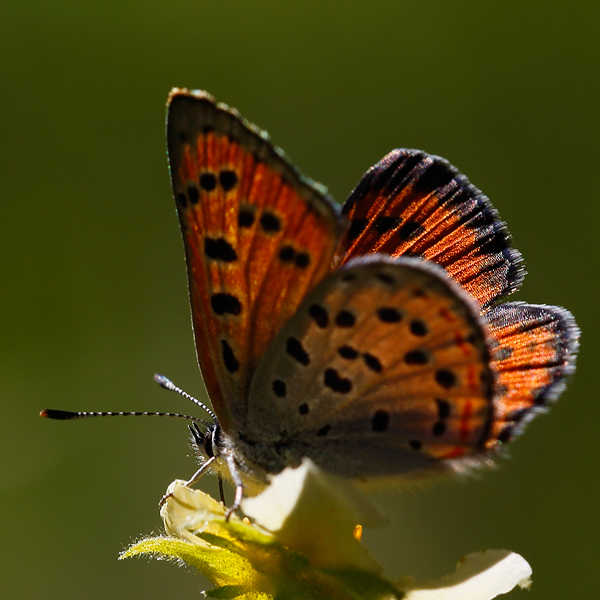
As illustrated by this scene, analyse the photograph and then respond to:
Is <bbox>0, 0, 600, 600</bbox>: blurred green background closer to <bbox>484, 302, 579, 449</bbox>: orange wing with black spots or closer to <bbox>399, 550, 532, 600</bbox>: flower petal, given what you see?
<bbox>484, 302, 579, 449</bbox>: orange wing with black spots

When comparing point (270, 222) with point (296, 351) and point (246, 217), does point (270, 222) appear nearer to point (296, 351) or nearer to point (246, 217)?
point (246, 217)

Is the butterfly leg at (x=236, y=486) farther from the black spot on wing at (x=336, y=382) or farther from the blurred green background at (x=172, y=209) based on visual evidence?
the blurred green background at (x=172, y=209)

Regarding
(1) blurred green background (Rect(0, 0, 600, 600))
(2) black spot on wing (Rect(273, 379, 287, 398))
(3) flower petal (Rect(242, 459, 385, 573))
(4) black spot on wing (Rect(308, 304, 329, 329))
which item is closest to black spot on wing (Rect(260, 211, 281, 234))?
(4) black spot on wing (Rect(308, 304, 329, 329))

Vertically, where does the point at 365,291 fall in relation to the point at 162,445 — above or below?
above

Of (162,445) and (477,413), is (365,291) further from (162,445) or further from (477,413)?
(162,445)

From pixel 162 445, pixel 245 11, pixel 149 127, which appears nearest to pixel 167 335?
pixel 162 445

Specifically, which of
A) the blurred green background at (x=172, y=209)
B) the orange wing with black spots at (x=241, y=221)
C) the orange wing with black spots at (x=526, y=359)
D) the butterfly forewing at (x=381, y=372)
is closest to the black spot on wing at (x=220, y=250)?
the orange wing with black spots at (x=241, y=221)
